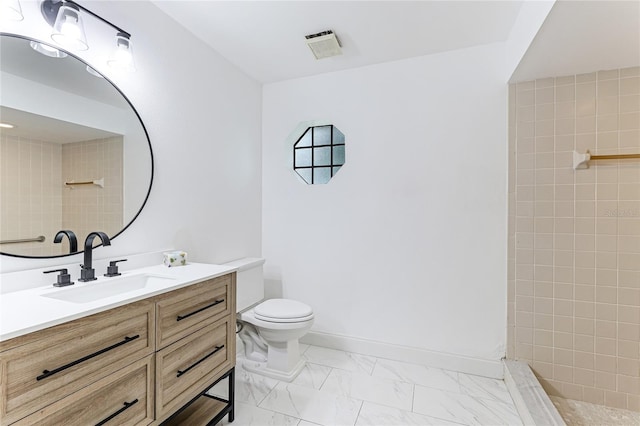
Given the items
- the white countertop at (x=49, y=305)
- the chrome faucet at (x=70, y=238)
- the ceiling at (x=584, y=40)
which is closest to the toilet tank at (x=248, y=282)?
the white countertop at (x=49, y=305)

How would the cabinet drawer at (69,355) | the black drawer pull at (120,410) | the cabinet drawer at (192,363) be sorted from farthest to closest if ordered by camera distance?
1. the cabinet drawer at (192,363)
2. the black drawer pull at (120,410)
3. the cabinet drawer at (69,355)

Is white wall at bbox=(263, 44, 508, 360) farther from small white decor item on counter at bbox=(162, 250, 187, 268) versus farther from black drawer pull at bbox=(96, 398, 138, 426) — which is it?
black drawer pull at bbox=(96, 398, 138, 426)

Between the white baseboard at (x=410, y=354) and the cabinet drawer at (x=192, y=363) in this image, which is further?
the white baseboard at (x=410, y=354)

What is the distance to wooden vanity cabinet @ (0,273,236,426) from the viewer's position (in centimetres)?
83

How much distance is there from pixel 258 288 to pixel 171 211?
0.95 meters

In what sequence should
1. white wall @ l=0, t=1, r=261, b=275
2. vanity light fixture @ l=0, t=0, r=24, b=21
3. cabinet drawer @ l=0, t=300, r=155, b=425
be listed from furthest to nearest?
white wall @ l=0, t=1, r=261, b=275 < vanity light fixture @ l=0, t=0, r=24, b=21 < cabinet drawer @ l=0, t=300, r=155, b=425

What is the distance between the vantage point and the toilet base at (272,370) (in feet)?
6.75

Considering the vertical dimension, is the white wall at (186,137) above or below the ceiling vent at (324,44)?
below

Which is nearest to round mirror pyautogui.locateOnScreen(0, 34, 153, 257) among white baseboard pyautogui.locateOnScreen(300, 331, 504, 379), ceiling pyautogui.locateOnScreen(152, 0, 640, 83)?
ceiling pyautogui.locateOnScreen(152, 0, 640, 83)

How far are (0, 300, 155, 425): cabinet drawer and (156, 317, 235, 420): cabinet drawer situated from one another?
133 millimetres

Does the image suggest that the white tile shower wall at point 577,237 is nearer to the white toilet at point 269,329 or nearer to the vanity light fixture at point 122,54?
the white toilet at point 269,329

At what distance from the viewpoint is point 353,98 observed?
2.52 m

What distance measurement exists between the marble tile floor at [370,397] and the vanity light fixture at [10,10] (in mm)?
2068

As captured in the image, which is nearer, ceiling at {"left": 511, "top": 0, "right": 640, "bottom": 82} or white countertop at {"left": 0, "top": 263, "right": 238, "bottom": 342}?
white countertop at {"left": 0, "top": 263, "right": 238, "bottom": 342}
